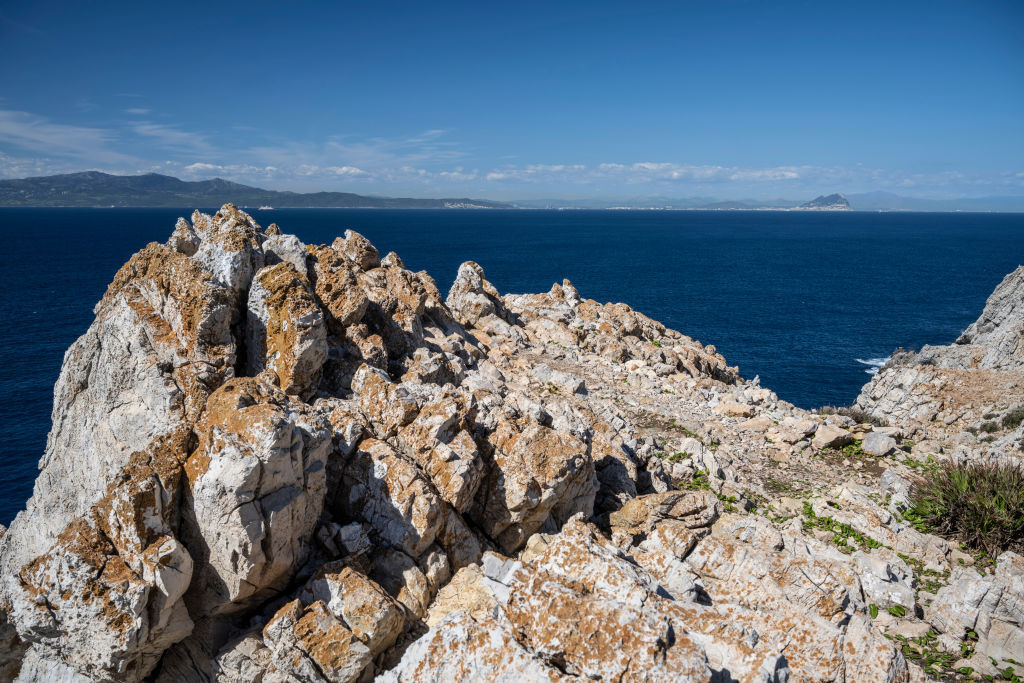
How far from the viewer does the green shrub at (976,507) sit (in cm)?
1516

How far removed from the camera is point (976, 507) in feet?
51.4

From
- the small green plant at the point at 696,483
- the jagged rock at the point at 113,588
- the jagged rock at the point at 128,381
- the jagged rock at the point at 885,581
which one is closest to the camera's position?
the jagged rock at the point at 113,588

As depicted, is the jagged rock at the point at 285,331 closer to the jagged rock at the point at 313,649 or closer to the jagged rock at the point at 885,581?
the jagged rock at the point at 313,649

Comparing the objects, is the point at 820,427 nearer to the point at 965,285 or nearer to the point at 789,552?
the point at 789,552

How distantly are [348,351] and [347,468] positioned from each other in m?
7.02

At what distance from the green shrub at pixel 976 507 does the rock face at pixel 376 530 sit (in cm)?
107

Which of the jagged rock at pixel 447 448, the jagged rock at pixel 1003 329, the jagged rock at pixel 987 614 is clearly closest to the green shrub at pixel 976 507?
the jagged rock at pixel 987 614

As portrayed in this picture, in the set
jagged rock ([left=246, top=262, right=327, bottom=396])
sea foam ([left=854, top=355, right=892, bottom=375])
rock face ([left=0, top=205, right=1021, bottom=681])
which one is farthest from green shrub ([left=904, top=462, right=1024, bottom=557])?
sea foam ([left=854, top=355, right=892, bottom=375])

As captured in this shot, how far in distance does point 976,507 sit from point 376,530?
52.1ft

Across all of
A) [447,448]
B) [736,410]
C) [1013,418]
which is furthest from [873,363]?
[447,448]

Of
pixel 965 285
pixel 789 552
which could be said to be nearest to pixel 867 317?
pixel 965 285

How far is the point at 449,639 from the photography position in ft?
31.4

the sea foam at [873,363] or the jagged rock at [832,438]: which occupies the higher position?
the jagged rock at [832,438]

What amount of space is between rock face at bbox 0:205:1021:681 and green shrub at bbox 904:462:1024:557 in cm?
107
